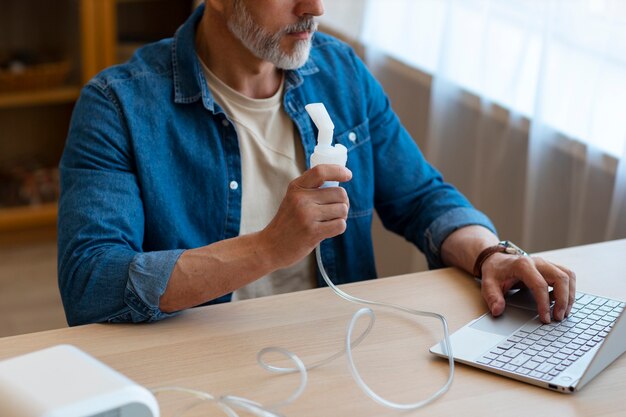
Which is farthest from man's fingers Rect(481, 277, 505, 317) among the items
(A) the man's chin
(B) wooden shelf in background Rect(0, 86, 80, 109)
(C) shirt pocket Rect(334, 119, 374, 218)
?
(B) wooden shelf in background Rect(0, 86, 80, 109)

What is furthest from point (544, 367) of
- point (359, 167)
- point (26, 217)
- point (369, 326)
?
point (26, 217)

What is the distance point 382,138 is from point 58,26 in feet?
7.00

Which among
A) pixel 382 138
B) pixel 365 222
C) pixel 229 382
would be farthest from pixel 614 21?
pixel 229 382

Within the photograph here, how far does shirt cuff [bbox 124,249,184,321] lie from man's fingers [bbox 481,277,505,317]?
452 mm

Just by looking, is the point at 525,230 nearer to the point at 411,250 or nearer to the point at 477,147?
the point at 477,147

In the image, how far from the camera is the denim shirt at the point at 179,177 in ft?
4.62

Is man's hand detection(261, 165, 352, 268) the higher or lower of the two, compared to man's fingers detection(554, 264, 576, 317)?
higher

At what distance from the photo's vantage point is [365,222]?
178cm

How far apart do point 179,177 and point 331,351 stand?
502 millimetres

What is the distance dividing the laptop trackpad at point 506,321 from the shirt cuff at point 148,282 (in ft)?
1.43

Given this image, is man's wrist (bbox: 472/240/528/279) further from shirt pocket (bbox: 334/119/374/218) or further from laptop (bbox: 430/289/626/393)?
shirt pocket (bbox: 334/119/374/218)

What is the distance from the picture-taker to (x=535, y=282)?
1.37m

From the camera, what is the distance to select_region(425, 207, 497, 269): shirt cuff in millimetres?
1647

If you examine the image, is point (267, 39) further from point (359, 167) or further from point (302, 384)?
point (302, 384)
